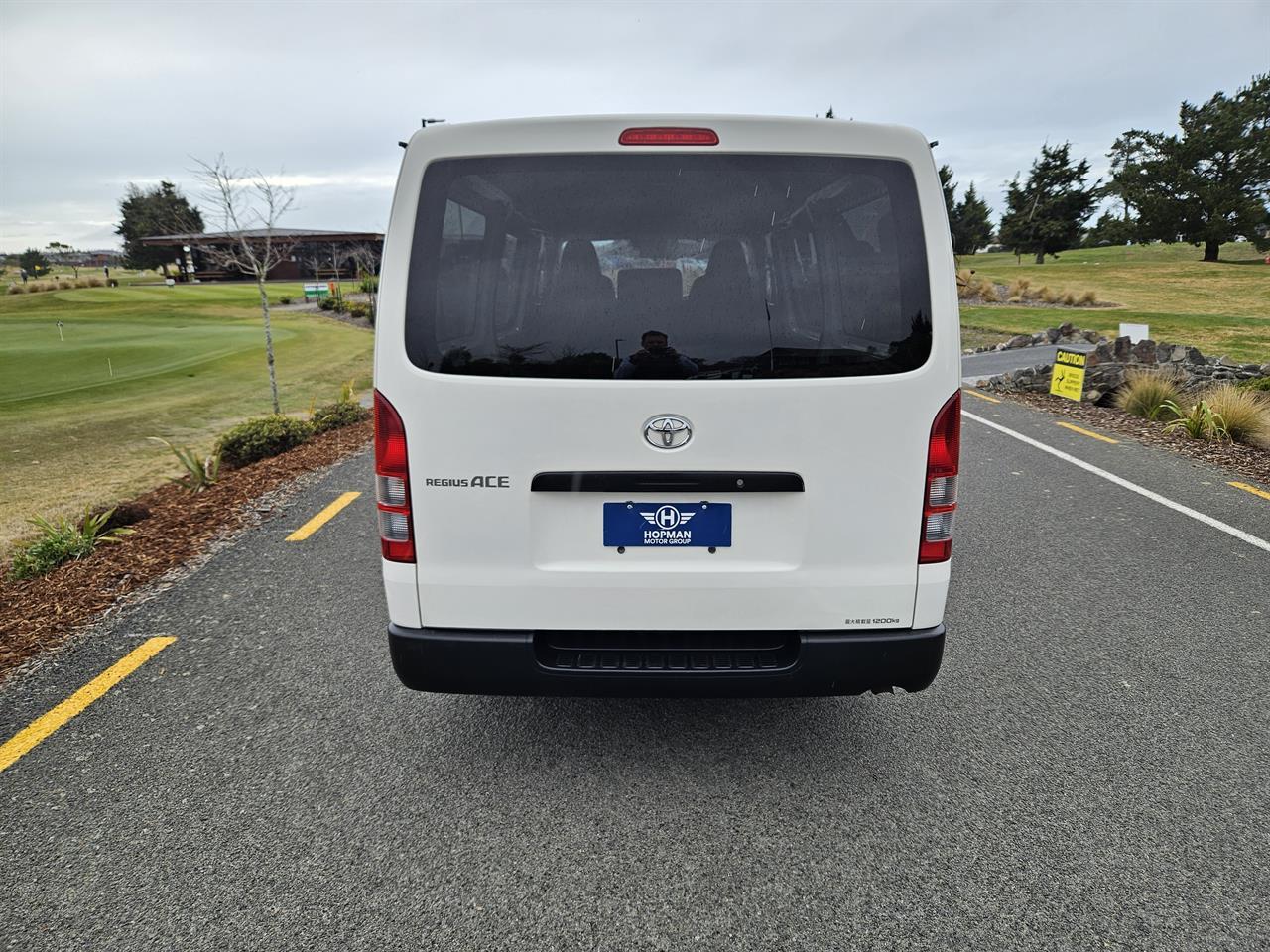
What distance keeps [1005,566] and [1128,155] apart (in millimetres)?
68815

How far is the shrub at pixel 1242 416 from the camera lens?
26.5 feet

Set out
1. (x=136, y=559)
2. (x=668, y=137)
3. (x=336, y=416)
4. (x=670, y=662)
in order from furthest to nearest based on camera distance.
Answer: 1. (x=336, y=416)
2. (x=136, y=559)
3. (x=670, y=662)
4. (x=668, y=137)

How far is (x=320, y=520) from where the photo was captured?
5.98 metres

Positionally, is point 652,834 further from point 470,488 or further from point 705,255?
point 705,255

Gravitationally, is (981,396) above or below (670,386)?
below

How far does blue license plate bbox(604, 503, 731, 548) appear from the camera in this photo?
240cm

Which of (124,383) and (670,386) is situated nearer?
(670,386)

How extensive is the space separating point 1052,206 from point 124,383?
68.8 meters

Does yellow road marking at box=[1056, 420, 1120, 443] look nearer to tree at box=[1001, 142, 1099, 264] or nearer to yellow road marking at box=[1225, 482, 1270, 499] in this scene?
yellow road marking at box=[1225, 482, 1270, 499]

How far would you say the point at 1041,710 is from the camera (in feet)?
10.5

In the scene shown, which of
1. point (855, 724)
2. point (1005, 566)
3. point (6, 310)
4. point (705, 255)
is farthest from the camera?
point (6, 310)

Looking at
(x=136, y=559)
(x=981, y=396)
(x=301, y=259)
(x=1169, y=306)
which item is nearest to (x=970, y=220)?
(x=1169, y=306)

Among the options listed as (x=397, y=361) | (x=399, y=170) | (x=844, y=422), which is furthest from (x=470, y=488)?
(x=844, y=422)

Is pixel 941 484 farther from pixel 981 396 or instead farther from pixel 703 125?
pixel 981 396
